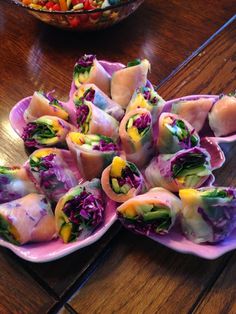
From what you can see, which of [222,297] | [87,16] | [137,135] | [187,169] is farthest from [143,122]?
[87,16]

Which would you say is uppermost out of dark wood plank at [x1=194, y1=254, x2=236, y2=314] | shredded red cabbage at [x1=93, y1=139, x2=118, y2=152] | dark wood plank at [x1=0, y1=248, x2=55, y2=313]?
shredded red cabbage at [x1=93, y1=139, x2=118, y2=152]

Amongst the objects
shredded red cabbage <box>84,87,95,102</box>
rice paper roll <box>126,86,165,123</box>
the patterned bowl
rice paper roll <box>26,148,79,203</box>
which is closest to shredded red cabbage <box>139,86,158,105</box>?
rice paper roll <box>126,86,165,123</box>

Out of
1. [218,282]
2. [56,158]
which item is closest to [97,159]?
[56,158]

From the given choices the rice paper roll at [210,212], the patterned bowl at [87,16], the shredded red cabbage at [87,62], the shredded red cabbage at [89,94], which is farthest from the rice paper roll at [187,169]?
the patterned bowl at [87,16]

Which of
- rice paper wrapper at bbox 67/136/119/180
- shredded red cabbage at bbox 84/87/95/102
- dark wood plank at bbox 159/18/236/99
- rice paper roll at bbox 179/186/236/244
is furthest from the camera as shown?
dark wood plank at bbox 159/18/236/99

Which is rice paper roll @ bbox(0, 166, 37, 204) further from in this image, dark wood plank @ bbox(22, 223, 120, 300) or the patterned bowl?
the patterned bowl

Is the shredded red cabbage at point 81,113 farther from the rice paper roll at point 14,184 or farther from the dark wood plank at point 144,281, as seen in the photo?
the dark wood plank at point 144,281

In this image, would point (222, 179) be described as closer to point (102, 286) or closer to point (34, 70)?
point (102, 286)
